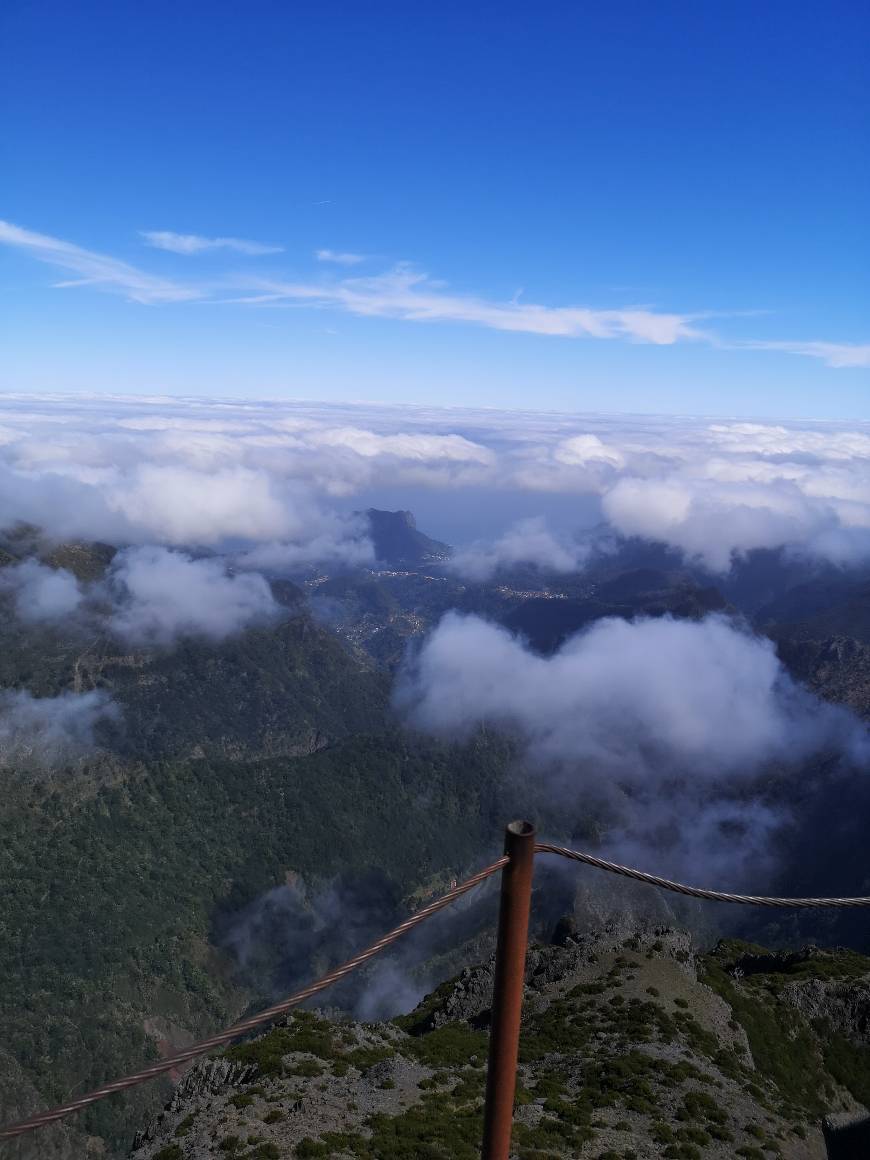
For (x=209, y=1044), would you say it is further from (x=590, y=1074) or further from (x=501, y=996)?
(x=590, y=1074)

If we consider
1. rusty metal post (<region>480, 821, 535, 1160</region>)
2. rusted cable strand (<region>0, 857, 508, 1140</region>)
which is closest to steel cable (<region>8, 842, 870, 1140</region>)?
rusted cable strand (<region>0, 857, 508, 1140</region>)

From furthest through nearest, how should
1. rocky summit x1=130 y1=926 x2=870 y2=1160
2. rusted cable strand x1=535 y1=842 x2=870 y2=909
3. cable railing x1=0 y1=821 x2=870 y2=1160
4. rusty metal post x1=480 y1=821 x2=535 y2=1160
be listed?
rocky summit x1=130 y1=926 x2=870 y2=1160
rusted cable strand x1=535 y1=842 x2=870 y2=909
rusty metal post x1=480 y1=821 x2=535 y2=1160
cable railing x1=0 y1=821 x2=870 y2=1160

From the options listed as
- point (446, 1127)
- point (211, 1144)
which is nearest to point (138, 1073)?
point (446, 1127)

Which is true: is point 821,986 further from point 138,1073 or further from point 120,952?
point 120,952

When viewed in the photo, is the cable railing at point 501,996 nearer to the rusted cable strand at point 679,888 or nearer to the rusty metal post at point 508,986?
the rusty metal post at point 508,986

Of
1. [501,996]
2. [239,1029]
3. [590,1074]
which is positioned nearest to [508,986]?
[501,996]

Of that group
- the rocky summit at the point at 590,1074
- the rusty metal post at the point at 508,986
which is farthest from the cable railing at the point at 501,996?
the rocky summit at the point at 590,1074

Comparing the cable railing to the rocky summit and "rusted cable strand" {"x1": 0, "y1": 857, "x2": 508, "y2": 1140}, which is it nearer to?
"rusted cable strand" {"x1": 0, "y1": 857, "x2": 508, "y2": 1140}
